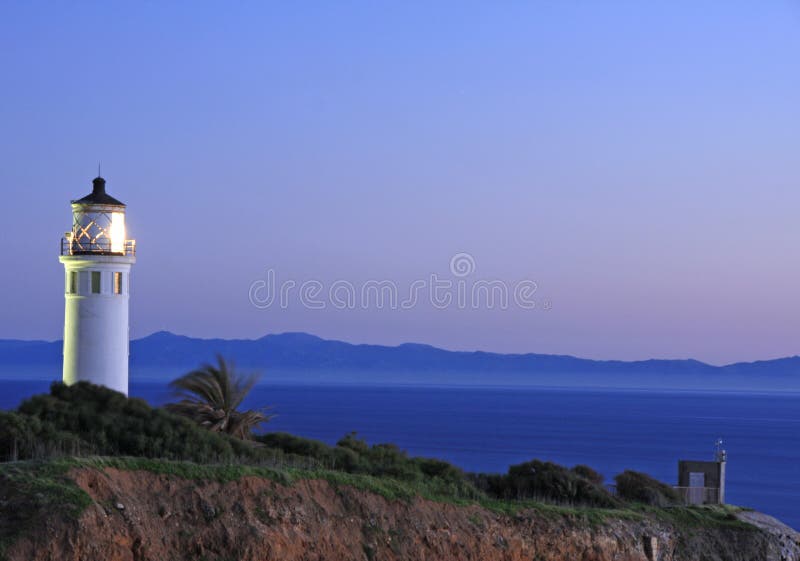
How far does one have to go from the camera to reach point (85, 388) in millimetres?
29547

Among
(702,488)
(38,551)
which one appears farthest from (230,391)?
(702,488)

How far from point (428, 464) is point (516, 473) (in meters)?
2.72

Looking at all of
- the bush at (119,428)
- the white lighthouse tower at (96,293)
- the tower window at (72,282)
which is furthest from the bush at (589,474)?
the tower window at (72,282)

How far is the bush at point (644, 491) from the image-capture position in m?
34.2

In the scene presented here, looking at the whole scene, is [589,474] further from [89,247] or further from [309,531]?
[89,247]

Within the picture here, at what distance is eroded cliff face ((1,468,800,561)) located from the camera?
21594 mm

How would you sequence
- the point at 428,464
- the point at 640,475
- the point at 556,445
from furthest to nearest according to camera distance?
1. the point at 556,445
2. the point at 640,475
3. the point at 428,464

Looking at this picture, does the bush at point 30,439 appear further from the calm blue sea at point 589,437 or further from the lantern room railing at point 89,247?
the calm blue sea at point 589,437

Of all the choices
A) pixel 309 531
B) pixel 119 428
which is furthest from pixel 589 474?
pixel 119 428

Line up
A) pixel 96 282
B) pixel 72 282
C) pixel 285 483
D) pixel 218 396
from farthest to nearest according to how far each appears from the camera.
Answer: pixel 72 282, pixel 96 282, pixel 218 396, pixel 285 483

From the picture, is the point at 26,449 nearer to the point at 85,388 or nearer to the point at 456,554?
the point at 85,388

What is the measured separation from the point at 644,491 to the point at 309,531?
13.1m

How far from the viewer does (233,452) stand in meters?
28.0

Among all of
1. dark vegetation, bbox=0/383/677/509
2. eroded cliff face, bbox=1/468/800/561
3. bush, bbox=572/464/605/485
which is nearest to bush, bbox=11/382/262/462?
dark vegetation, bbox=0/383/677/509
